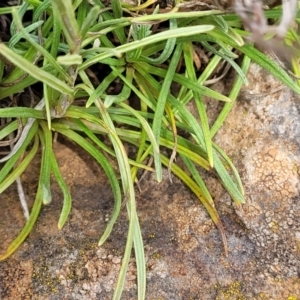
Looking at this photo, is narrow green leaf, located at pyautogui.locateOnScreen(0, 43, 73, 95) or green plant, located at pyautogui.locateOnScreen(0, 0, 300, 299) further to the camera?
green plant, located at pyautogui.locateOnScreen(0, 0, 300, 299)

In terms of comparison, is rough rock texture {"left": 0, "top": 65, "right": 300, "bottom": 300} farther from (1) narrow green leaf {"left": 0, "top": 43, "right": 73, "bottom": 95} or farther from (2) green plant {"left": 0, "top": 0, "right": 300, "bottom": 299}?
(1) narrow green leaf {"left": 0, "top": 43, "right": 73, "bottom": 95}

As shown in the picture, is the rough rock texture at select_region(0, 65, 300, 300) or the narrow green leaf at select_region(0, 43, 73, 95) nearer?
the narrow green leaf at select_region(0, 43, 73, 95)

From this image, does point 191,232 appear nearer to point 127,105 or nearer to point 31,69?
point 127,105

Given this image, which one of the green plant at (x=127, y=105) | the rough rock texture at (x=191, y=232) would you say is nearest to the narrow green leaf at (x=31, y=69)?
the green plant at (x=127, y=105)

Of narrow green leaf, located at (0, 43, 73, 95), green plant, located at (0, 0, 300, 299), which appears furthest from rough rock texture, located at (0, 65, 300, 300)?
narrow green leaf, located at (0, 43, 73, 95)

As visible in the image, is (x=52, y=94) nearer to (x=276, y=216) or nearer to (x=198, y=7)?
(x=198, y=7)

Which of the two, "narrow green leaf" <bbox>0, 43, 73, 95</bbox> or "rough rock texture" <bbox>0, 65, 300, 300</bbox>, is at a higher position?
"narrow green leaf" <bbox>0, 43, 73, 95</bbox>

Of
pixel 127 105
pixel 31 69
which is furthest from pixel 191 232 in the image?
pixel 31 69

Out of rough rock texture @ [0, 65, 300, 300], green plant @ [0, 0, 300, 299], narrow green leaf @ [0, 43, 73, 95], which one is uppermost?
narrow green leaf @ [0, 43, 73, 95]
